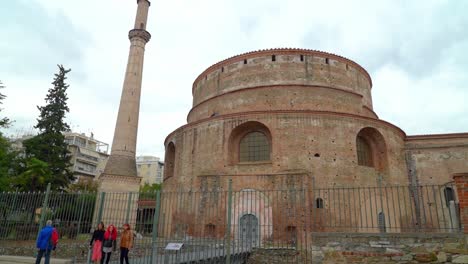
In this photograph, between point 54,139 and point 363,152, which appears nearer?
point 363,152

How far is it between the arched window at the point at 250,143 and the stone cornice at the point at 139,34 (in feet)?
28.1

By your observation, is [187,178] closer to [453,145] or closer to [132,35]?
[132,35]

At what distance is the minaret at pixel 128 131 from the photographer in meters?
15.8

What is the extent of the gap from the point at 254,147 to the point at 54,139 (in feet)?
40.5

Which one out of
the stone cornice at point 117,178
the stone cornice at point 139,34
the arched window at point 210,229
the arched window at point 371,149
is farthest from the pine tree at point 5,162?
the arched window at point 371,149


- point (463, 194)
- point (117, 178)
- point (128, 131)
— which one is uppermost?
point (128, 131)

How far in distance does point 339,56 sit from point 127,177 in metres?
13.9

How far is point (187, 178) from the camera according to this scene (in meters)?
17.0

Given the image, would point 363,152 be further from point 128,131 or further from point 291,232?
point 128,131

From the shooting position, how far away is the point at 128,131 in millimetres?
17516

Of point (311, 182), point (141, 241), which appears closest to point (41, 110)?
point (141, 241)

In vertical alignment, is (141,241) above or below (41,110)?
below

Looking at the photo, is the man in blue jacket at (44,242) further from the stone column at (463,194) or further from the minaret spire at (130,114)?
the stone column at (463,194)

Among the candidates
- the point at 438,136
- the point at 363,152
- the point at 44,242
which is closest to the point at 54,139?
the point at 44,242
